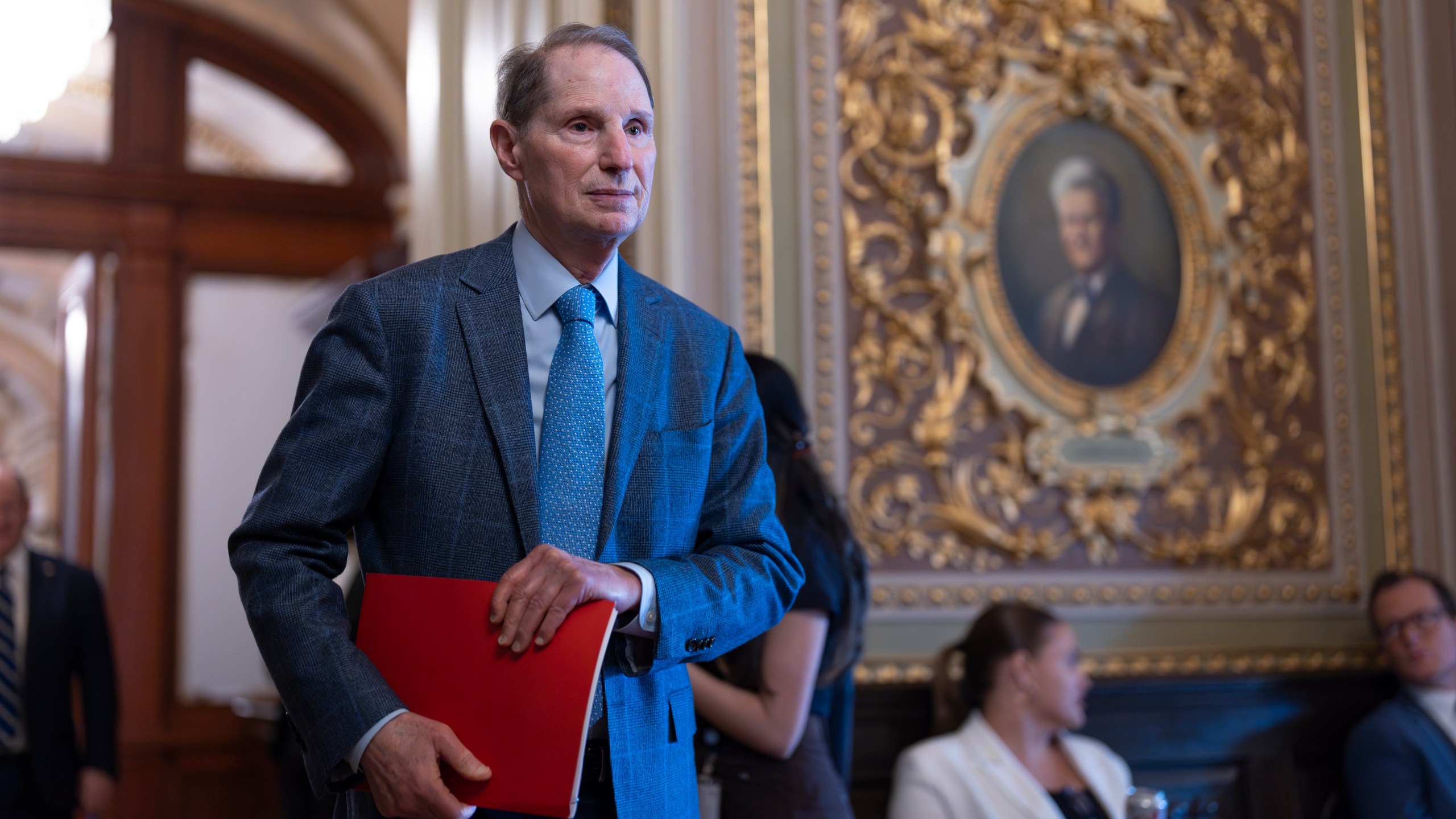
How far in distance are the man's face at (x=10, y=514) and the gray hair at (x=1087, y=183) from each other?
3371mm

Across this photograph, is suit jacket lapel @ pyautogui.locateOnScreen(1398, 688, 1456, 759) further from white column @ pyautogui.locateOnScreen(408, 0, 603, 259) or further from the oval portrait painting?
white column @ pyautogui.locateOnScreen(408, 0, 603, 259)

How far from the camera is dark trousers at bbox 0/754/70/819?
13.4ft

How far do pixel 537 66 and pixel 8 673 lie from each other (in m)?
3.42

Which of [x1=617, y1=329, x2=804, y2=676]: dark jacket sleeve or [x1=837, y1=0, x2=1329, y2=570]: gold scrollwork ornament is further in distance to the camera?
[x1=837, y1=0, x2=1329, y2=570]: gold scrollwork ornament

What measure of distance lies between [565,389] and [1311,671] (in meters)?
3.40

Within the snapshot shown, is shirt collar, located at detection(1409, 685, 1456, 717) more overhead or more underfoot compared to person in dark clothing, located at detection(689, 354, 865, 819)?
more underfoot

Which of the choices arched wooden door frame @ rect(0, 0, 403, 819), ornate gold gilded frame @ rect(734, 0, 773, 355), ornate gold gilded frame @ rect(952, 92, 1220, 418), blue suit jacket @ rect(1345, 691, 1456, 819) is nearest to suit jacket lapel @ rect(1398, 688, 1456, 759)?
blue suit jacket @ rect(1345, 691, 1456, 819)

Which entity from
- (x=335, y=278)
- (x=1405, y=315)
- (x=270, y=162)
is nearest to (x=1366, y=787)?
(x=1405, y=315)

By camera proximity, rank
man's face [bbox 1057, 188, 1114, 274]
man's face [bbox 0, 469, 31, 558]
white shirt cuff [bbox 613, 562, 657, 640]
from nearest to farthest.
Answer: white shirt cuff [bbox 613, 562, 657, 640] < man's face [bbox 1057, 188, 1114, 274] < man's face [bbox 0, 469, 31, 558]

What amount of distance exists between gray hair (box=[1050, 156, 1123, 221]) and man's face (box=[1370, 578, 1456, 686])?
1.37 metres

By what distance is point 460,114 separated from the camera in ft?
12.9

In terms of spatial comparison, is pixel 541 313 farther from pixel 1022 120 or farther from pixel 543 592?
pixel 1022 120

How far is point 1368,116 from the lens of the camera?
4625 mm

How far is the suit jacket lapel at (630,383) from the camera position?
5.24ft
